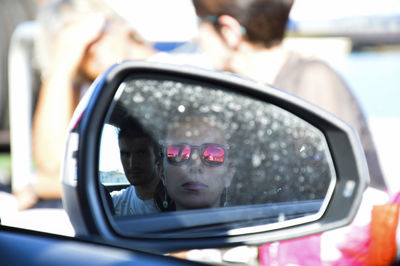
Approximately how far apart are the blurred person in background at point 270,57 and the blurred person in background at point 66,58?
475 mm

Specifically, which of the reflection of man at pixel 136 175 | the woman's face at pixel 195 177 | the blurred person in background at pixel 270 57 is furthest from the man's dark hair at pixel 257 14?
the reflection of man at pixel 136 175

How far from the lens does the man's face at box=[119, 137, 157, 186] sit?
1.04m

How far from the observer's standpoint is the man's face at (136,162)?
40.8 inches

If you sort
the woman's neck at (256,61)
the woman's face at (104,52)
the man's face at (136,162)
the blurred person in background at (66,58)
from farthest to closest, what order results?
1. the woman's neck at (256,61)
2. the blurred person in background at (66,58)
3. the woman's face at (104,52)
4. the man's face at (136,162)

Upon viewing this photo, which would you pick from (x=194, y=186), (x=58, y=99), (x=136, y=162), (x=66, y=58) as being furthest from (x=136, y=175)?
(x=58, y=99)

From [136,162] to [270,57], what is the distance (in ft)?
5.11

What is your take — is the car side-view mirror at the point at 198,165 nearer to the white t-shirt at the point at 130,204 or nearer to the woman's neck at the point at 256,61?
the white t-shirt at the point at 130,204

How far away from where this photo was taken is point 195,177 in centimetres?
104

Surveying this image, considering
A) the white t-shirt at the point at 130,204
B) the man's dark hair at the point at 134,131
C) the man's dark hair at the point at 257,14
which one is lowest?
the white t-shirt at the point at 130,204

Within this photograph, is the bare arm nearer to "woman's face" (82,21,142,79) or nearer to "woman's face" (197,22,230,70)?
"woman's face" (82,21,142,79)

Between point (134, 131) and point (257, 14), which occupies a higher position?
point (257, 14)

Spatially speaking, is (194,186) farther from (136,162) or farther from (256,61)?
(256,61)

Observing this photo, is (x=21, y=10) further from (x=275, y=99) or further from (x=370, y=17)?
(x=275, y=99)

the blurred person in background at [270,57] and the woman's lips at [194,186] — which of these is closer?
the woman's lips at [194,186]
